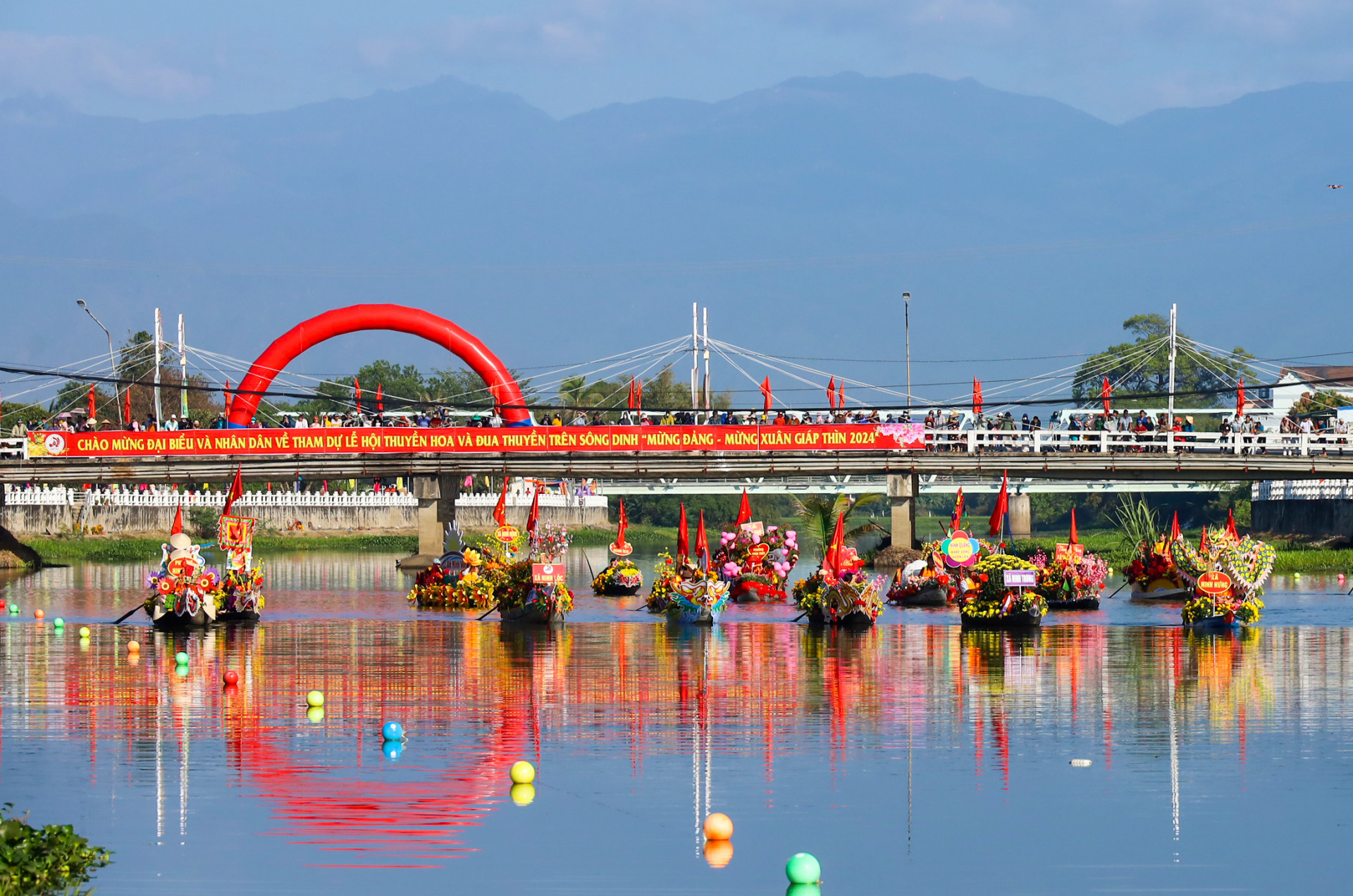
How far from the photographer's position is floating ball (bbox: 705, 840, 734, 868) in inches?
601

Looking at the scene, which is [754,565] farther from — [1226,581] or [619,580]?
[1226,581]

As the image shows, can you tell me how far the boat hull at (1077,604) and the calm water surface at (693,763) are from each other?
9.08m

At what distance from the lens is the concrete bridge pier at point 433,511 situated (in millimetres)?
70000

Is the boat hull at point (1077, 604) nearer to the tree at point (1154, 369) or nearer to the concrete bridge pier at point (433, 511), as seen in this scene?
the concrete bridge pier at point (433, 511)

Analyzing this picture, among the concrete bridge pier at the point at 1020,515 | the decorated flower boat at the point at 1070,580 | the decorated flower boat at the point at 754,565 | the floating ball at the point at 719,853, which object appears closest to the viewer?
the floating ball at the point at 719,853

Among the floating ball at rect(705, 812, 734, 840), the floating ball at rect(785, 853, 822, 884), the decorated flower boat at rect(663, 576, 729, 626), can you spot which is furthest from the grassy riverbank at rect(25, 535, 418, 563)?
the floating ball at rect(785, 853, 822, 884)

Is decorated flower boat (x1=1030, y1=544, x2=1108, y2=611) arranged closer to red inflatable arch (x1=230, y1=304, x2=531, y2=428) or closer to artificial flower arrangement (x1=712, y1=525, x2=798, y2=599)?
artificial flower arrangement (x1=712, y1=525, x2=798, y2=599)

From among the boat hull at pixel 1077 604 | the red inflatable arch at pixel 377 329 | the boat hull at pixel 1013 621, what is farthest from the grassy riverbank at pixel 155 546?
the boat hull at pixel 1013 621

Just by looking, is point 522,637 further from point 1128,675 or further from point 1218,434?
point 1218,434

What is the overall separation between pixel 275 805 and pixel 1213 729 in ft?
42.2

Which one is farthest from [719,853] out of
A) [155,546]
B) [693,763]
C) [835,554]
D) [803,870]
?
[155,546]

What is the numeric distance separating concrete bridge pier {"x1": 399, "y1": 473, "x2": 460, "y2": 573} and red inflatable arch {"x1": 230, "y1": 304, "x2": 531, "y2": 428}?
12.7ft

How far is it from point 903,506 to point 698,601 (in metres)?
29.1

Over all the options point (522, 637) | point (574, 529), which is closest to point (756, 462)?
point (522, 637)
